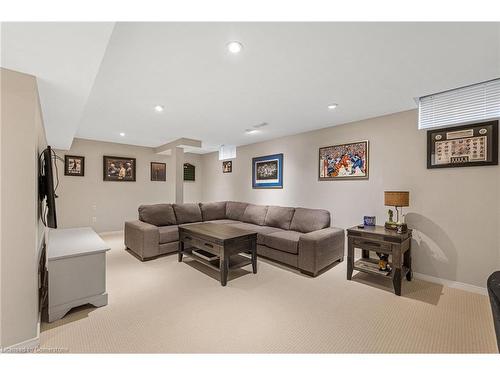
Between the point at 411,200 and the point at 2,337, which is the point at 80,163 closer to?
the point at 2,337

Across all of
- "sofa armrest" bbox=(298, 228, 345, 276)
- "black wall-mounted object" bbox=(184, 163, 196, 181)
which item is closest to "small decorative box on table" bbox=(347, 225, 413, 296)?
"sofa armrest" bbox=(298, 228, 345, 276)

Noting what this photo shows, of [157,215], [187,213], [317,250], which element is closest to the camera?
[317,250]

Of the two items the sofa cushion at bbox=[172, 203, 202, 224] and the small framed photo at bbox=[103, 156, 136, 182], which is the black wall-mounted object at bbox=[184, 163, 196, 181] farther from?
the sofa cushion at bbox=[172, 203, 202, 224]

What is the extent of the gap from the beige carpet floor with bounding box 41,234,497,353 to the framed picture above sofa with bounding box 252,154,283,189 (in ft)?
7.24

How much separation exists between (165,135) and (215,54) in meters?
3.17

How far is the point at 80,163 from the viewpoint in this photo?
4.91 meters

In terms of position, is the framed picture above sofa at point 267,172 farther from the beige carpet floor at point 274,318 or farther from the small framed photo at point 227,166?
the beige carpet floor at point 274,318

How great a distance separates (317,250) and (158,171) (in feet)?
16.1

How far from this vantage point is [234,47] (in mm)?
1583

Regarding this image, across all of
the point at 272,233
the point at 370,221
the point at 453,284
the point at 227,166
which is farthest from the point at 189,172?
the point at 453,284

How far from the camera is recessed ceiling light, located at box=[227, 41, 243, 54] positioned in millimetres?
1546

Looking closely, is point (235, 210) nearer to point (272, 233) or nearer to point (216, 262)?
point (272, 233)
